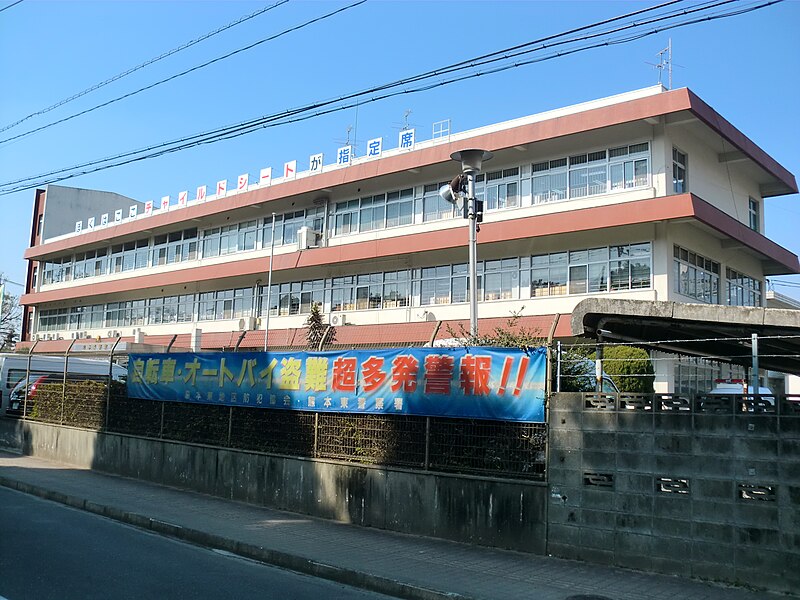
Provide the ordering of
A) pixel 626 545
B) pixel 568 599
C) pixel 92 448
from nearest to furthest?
pixel 568 599 → pixel 626 545 → pixel 92 448

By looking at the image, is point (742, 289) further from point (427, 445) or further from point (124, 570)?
point (124, 570)

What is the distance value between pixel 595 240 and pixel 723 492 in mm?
19559

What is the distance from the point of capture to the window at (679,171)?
84.0ft

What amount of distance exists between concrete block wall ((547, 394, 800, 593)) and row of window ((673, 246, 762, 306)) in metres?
17.9

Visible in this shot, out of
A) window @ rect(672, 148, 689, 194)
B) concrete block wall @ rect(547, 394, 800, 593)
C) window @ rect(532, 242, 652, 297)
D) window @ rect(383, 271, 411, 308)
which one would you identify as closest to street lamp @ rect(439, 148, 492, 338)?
concrete block wall @ rect(547, 394, 800, 593)

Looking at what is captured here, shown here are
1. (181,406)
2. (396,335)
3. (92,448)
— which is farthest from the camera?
(396,335)

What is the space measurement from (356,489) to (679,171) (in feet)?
65.9

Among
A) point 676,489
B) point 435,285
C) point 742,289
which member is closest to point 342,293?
point 435,285

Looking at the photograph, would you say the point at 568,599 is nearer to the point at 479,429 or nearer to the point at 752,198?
the point at 479,429

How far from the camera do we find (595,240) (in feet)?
87.3

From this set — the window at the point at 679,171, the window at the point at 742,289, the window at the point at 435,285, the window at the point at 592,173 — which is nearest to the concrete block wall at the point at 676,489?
the window at the point at 592,173

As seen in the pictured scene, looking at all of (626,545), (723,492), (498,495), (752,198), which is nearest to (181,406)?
(498,495)

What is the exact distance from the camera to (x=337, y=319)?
34875 mm

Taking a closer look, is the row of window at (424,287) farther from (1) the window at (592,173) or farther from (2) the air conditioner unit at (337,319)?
(1) the window at (592,173)
